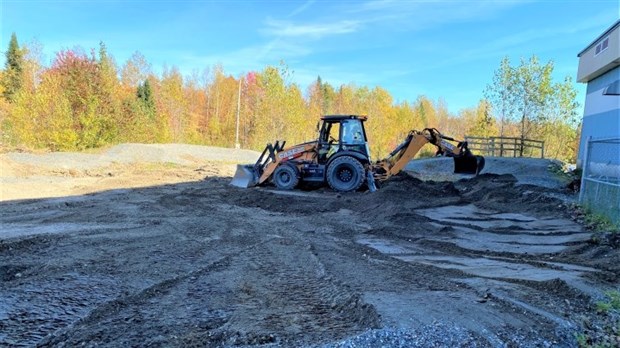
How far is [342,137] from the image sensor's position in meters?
13.3

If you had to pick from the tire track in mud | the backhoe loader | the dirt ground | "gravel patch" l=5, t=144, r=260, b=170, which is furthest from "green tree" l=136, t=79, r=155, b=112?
the tire track in mud

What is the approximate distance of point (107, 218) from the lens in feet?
26.7

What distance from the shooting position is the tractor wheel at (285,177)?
13344 mm

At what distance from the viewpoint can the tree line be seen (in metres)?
23.0

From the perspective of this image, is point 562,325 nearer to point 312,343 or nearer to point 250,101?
point 312,343

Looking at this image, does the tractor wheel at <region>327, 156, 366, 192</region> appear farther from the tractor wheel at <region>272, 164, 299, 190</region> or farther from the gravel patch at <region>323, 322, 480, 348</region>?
the gravel patch at <region>323, 322, 480, 348</region>

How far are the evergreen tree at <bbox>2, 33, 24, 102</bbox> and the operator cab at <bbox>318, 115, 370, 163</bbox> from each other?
2804cm

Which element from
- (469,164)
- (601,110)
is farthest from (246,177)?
(601,110)

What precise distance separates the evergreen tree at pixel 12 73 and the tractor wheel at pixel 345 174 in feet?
94.4

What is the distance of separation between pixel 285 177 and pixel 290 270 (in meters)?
8.42

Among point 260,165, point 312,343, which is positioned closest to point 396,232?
point 312,343

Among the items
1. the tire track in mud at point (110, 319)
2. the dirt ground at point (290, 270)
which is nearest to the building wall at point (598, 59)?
the dirt ground at point (290, 270)

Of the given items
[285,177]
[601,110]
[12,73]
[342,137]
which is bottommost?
[285,177]

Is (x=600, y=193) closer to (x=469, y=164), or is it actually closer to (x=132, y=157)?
(x=469, y=164)
